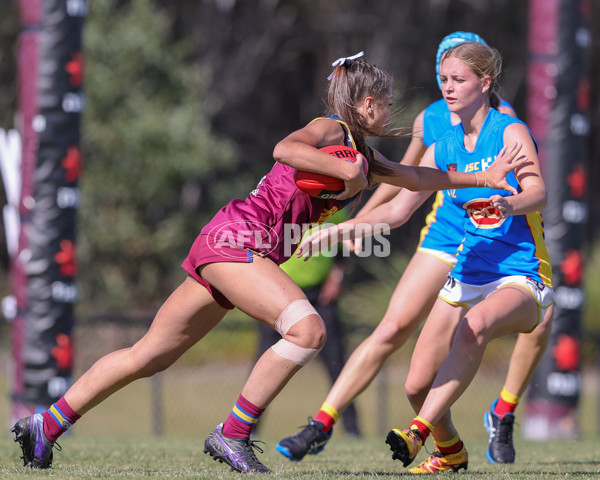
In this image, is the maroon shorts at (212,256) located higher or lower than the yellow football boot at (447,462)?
higher

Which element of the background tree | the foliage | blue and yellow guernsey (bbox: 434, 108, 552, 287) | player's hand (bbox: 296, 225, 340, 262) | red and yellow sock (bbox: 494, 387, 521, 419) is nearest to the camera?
player's hand (bbox: 296, 225, 340, 262)

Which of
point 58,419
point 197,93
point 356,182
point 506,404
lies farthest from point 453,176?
point 197,93

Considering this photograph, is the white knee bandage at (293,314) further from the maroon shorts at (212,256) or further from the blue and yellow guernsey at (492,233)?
the blue and yellow guernsey at (492,233)

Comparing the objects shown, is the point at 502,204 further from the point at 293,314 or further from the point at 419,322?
the point at 419,322

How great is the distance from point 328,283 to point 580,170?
2.85m

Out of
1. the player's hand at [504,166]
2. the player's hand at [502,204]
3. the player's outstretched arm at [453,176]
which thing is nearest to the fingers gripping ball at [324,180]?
the player's outstretched arm at [453,176]

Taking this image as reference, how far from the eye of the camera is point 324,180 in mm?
4562

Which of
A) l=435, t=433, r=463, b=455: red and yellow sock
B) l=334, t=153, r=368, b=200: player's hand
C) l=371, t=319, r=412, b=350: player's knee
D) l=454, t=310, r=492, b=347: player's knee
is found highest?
l=334, t=153, r=368, b=200: player's hand

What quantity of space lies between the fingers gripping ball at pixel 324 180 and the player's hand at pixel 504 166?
2.65 ft

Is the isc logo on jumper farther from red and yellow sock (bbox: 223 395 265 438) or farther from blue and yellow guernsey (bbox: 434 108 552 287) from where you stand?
red and yellow sock (bbox: 223 395 265 438)

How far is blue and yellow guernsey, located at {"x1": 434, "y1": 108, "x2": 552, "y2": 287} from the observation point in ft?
17.4

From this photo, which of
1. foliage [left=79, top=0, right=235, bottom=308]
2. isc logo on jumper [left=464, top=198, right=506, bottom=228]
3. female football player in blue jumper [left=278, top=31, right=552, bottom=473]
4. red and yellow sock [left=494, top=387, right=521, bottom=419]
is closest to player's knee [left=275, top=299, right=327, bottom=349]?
female football player in blue jumper [left=278, top=31, right=552, bottom=473]

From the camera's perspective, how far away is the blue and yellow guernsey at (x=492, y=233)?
5.30 metres

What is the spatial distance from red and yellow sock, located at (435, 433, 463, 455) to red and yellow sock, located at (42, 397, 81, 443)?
1.95m
